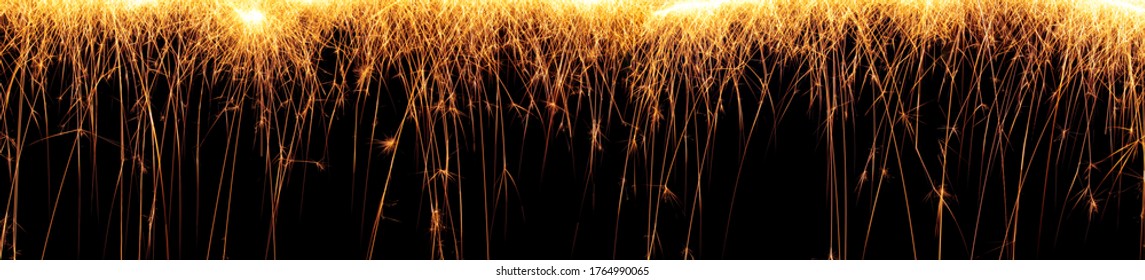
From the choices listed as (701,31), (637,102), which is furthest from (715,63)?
(637,102)

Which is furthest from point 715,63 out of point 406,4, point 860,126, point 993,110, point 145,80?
point 145,80

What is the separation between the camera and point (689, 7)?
1.82 metres

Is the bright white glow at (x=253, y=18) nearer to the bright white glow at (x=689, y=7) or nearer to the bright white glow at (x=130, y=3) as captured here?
the bright white glow at (x=130, y=3)

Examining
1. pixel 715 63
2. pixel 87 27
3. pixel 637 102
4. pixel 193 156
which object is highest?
pixel 87 27

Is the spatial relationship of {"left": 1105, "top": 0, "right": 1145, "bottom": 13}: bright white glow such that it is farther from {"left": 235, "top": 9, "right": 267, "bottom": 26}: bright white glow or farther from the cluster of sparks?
{"left": 235, "top": 9, "right": 267, "bottom": 26}: bright white glow

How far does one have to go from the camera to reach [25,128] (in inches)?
68.9

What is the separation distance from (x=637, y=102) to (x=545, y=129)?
25cm

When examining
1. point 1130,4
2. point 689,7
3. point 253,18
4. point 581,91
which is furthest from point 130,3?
point 1130,4

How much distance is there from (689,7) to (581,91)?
1.23 ft

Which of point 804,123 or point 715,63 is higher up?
point 715,63

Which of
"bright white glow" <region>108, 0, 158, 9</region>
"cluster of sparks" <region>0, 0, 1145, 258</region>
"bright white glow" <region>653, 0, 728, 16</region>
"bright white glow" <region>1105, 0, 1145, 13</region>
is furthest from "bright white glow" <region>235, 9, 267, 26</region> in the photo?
"bright white glow" <region>1105, 0, 1145, 13</region>

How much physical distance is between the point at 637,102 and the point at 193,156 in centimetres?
117

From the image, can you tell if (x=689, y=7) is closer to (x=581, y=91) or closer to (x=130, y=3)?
(x=581, y=91)

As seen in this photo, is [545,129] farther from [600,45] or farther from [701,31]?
[701,31]
